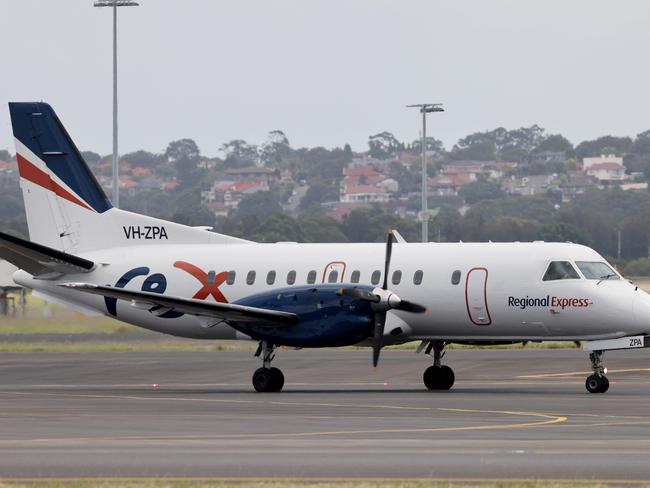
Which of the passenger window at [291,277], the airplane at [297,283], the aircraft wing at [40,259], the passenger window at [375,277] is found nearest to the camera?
the airplane at [297,283]

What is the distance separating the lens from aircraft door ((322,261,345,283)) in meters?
31.3

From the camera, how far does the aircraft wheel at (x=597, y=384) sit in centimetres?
2819

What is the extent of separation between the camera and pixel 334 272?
31422mm

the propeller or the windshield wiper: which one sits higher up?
the windshield wiper

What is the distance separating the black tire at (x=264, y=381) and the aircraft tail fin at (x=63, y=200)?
16.2 feet

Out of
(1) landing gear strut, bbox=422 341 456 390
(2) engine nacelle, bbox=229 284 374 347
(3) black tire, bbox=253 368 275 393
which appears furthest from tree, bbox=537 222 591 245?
(3) black tire, bbox=253 368 275 393

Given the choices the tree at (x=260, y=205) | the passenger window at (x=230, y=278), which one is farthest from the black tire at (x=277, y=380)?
the tree at (x=260, y=205)

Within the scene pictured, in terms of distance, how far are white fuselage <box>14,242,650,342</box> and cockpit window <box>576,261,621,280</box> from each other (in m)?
0.12

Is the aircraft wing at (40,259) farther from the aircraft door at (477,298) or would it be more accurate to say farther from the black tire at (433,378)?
the aircraft door at (477,298)

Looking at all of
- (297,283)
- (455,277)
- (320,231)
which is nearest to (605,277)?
(455,277)

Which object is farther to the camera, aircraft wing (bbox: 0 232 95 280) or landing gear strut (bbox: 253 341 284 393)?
aircraft wing (bbox: 0 232 95 280)

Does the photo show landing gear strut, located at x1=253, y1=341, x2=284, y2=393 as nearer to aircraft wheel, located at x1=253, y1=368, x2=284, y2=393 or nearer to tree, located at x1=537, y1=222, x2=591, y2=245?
aircraft wheel, located at x1=253, y1=368, x2=284, y2=393

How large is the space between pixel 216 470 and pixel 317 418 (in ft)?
21.8

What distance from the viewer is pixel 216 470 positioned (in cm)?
1631
